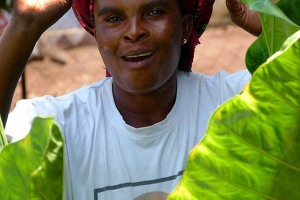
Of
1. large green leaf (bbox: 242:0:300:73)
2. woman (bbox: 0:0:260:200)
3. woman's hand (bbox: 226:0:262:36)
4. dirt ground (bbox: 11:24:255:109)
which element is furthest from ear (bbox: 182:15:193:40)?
dirt ground (bbox: 11:24:255:109)

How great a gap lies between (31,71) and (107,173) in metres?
5.94

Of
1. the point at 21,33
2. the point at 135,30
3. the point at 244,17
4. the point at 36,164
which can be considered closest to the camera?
the point at 36,164

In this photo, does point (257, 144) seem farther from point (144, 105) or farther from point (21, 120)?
point (144, 105)

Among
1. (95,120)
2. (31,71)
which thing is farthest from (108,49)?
(31,71)

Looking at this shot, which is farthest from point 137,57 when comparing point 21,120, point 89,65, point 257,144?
point 89,65

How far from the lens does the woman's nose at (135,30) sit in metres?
2.02

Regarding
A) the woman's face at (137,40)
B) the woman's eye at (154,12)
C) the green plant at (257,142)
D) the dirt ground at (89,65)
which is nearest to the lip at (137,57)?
the woman's face at (137,40)

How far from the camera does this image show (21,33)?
2.18 m

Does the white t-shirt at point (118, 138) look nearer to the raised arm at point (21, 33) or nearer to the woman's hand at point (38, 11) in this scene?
the raised arm at point (21, 33)

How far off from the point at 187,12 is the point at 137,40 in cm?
30

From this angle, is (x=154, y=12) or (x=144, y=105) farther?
(x=144, y=105)

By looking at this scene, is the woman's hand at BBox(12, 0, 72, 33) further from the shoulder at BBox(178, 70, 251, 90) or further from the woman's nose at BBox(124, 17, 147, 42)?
the shoulder at BBox(178, 70, 251, 90)

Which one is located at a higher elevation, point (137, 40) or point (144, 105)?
point (137, 40)

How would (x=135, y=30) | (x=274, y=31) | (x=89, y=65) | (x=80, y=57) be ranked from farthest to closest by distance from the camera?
(x=80, y=57)
(x=89, y=65)
(x=135, y=30)
(x=274, y=31)
